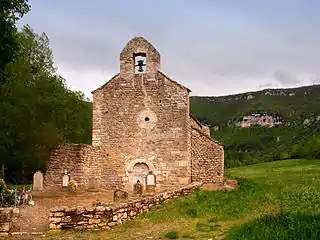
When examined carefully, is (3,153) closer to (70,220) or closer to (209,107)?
(70,220)

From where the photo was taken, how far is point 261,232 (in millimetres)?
8578

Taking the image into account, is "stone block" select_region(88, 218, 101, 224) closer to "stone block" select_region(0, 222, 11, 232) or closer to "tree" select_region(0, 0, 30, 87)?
"stone block" select_region(0, 222, 11, 232)

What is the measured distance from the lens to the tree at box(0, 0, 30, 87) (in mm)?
15930

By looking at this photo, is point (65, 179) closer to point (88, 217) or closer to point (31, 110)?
point (31, 110)

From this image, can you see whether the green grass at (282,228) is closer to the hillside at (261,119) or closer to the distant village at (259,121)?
the hillside at (261,119)

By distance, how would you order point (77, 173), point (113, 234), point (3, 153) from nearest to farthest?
point (113, 234), point (77, 173), point (3, 153)

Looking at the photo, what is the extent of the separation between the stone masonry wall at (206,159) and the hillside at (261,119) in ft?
130

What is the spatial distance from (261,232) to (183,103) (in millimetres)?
13887

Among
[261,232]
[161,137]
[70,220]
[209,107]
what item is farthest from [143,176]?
[209,107]

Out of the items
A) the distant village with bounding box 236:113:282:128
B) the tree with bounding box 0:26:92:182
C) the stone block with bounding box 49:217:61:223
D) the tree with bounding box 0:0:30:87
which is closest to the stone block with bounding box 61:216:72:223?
the stone block with bounding box 49:217:61:223

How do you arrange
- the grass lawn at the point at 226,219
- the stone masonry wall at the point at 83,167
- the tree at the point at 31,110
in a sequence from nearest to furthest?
the grass lawn at the point at 226,219, the stone masonry wall at the point at 83,167, the tree at the point at 31,110

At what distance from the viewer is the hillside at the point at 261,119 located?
87806mm

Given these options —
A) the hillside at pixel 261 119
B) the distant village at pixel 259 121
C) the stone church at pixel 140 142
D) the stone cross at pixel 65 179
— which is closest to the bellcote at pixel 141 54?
the stone church at pixel 140 142

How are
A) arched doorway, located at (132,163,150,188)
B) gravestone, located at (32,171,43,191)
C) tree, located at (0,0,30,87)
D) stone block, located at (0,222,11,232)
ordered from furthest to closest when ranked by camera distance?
gravestone, located at (32,171,43,191), arched doorway, located at (132,163,150,188), tree, located at (0,0,30,87), stone block, located at (0,222,11,232)
